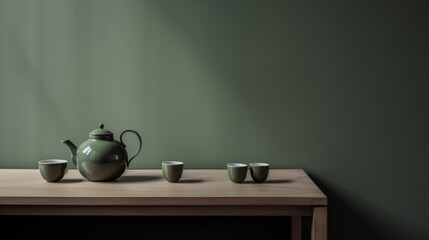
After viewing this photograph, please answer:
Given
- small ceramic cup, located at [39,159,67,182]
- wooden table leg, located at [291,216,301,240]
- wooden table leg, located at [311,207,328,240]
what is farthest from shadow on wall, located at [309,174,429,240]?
small ceramic cup, located at [39,159,67,182]

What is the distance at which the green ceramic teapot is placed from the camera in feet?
5.40

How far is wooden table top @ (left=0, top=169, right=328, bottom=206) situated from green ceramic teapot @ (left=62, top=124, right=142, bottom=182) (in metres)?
0.03

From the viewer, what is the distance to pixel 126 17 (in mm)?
2012

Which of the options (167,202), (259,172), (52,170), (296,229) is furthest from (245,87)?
(52,170)

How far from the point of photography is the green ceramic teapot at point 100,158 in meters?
1.64

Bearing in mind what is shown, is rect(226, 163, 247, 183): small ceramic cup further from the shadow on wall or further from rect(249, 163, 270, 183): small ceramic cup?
the shadow on wall

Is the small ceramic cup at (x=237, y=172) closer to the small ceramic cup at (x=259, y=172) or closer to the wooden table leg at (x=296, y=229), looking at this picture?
the small ceramic cup at (x=259, y=172)

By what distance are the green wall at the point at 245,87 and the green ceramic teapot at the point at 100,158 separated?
0.34 m

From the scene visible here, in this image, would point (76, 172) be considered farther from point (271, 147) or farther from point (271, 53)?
point (271, 53)

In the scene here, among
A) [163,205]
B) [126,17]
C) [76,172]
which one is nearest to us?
[163,205]

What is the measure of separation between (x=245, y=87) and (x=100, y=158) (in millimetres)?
702

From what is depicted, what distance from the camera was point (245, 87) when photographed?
79.4 inches

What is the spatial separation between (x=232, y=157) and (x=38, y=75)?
2.96ft

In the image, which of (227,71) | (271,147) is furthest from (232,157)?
(227,71)
